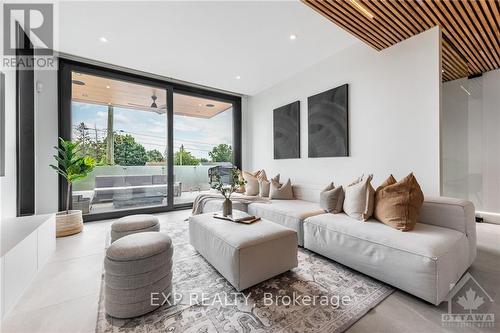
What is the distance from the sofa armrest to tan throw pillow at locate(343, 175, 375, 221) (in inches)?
20.4

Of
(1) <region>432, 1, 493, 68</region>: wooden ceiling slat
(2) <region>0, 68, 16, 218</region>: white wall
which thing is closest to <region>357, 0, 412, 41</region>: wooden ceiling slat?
(1) <region>432, 1, 493, 68</region>: wooden ceiling slat

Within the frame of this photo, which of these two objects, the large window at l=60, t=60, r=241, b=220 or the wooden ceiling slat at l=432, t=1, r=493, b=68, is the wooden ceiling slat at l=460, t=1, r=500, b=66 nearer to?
the wooden ceiling slat at l=432, t=1, r=493, b=68

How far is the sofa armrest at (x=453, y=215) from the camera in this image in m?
1.95

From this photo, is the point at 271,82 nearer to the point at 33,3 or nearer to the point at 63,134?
the point at 33,3

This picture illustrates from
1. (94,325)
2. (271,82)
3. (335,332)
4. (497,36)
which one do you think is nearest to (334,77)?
(271,82)

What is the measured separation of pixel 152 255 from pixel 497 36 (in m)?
4.84

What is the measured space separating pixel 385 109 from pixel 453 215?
157 cm

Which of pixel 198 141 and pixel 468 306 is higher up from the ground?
pixel 198 141

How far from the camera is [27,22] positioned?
275 cm

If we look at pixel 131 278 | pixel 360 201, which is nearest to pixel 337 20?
pixel 360 201

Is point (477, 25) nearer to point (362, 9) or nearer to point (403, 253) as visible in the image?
point (362, 9)

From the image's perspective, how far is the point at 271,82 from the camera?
15.6ft

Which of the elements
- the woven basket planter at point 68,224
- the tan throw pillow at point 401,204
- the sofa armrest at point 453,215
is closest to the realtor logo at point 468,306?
the sofa armrest at point 453,215

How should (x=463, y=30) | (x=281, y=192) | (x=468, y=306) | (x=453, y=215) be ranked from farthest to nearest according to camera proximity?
(x=281, y=192)
(x=463, y=30)
(x=453, y=215)
(x=468, y=306)
